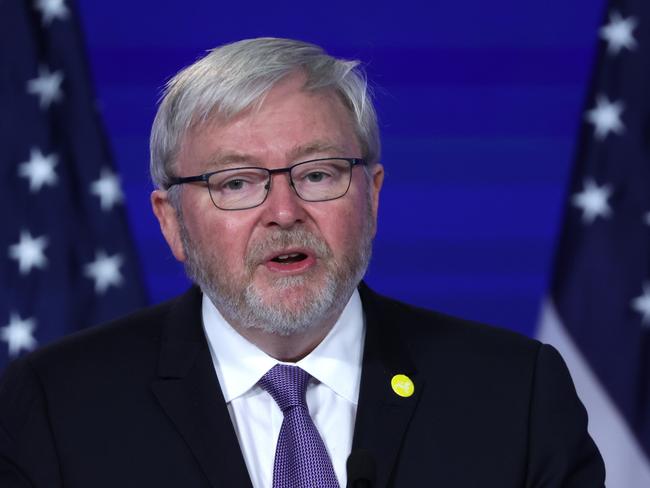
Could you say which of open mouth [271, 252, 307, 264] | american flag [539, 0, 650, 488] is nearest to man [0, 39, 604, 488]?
open mouth [271, 252, 307, 264]

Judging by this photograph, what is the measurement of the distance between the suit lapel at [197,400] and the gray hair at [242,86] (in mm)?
315

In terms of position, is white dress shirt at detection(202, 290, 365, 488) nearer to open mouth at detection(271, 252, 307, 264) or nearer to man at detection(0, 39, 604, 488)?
man at detection(0, 39, 604, 488)

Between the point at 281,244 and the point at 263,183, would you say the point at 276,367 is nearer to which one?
the point at 281,244

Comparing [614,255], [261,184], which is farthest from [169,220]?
[614,255]

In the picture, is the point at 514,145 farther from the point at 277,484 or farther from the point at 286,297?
the point at 277,484

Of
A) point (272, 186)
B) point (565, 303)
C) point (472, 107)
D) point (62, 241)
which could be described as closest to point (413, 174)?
point (472, 107)

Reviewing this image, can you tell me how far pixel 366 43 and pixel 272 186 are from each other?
1303 mm

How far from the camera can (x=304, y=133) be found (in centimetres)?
208

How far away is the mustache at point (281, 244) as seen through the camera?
1992 millimetres

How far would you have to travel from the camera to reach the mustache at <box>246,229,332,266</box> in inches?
78.4

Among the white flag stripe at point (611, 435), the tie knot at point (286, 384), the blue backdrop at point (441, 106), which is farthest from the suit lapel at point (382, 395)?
the white flag stripe at point (611, 435)

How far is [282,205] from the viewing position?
78.7 inches

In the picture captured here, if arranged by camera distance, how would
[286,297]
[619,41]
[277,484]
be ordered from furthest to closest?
[619,41], [286,297], [277,484]

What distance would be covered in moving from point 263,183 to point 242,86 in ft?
0.62
